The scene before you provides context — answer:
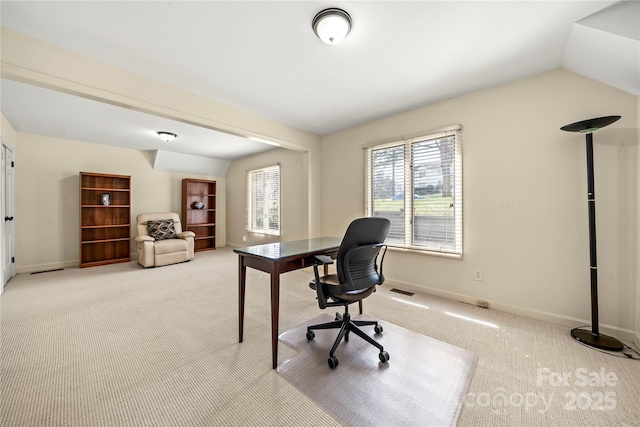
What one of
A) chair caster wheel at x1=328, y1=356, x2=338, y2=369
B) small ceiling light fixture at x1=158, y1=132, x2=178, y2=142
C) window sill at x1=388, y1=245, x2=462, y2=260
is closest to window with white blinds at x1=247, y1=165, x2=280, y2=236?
small ceiling light fixture at x1=158, y1=132, x2=178, y2=142

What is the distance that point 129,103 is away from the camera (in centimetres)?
238

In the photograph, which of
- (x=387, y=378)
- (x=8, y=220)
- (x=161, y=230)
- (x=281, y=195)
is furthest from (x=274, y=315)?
(x=8, y=220)

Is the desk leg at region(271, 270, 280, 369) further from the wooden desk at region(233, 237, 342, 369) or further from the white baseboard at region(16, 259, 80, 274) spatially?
the white baseboard at region(16, 259, 80, 274)

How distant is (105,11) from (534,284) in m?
4.43

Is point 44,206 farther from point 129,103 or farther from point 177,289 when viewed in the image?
point 129,103

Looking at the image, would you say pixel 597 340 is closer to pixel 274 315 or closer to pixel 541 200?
pixel 541 200

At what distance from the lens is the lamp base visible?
75.3 inches

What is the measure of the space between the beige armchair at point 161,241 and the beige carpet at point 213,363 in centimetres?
148

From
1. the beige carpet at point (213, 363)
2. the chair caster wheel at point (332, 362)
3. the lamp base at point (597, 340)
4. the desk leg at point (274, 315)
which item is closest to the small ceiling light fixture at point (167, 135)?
the beige carpet at point (213, 363)

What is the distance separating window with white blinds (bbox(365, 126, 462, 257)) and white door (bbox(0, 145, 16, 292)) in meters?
5.47

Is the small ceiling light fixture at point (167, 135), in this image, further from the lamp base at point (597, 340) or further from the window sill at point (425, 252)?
the lamp base at point (597, 340)

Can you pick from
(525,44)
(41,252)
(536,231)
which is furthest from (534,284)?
(41,252)

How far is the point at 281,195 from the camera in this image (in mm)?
5379

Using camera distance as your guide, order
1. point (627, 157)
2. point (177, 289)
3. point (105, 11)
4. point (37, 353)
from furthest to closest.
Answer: point (177, 289)
point (627, 157)
point (37, 353)
point (105, 11)
